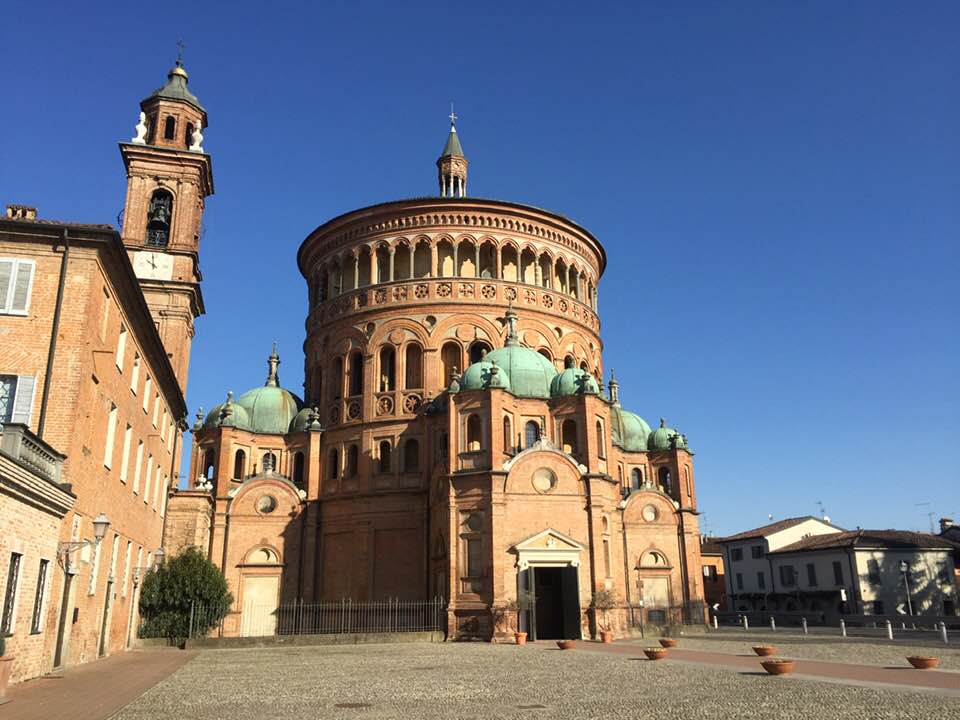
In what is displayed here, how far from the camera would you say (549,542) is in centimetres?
3694

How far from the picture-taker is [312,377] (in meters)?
51.2

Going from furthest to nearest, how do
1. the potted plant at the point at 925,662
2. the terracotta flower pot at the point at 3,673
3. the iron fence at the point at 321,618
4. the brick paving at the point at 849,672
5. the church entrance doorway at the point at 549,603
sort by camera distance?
the church entrance doorway at the point at 549,603
the iron fence at the point at 321,618
the potted plant at the point at 925,662
the brick paving at the point at 849,672
the terracotta flower pot at the point at 3,673

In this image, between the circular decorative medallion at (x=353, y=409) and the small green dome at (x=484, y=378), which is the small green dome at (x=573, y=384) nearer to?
the small green dome at (x=484, y=378)

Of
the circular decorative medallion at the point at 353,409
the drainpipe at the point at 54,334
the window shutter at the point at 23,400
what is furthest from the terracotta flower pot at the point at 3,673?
the circular decorative medallion at the point at 353,409

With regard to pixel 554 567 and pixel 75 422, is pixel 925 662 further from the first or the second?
pixel 75 422

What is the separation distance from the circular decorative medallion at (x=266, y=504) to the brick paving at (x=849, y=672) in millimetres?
25127

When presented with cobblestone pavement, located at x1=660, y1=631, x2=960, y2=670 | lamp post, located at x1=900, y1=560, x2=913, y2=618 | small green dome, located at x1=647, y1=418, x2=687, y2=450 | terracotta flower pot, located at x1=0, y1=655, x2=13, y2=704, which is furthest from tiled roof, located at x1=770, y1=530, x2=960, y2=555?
terracotta flower pot, located at x1=0, y1=655, x2=13, y2=704

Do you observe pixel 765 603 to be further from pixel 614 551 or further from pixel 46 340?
pixel 46 340

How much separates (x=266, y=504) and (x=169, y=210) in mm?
16307

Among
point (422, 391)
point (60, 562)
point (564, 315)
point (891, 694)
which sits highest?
point (564, 315)

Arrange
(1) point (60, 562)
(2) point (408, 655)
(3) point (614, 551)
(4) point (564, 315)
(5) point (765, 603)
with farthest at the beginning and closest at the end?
(5) point (765, 603) → (4) point (564, 315) → (3) point (614, 551) → (2) point (408, 655) → (1) point (60, 562)

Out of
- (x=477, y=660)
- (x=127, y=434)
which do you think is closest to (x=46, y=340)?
(x=127, y=434)

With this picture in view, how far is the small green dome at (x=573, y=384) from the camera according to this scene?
4097cm

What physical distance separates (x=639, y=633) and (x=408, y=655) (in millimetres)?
17837
